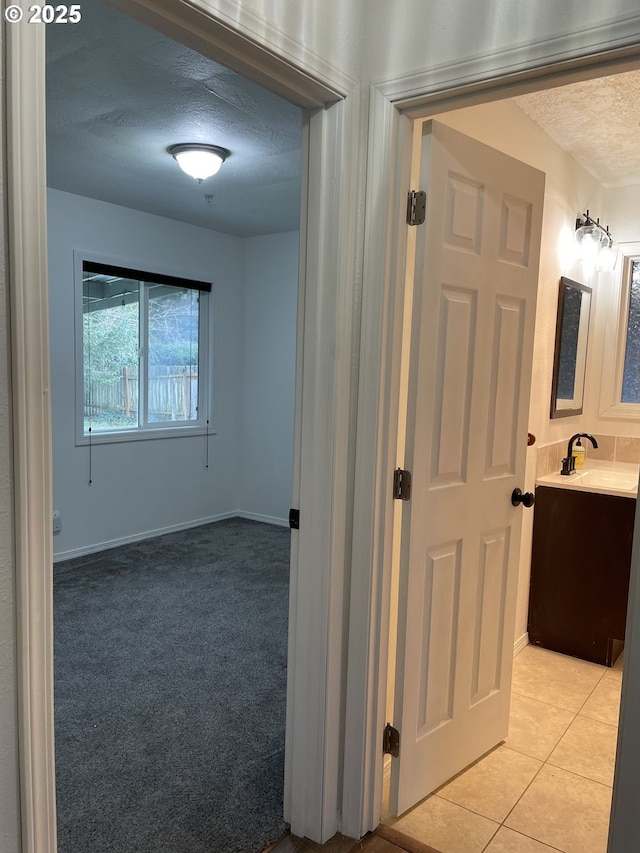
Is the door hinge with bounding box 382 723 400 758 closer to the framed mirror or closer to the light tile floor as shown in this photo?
the light tile floor

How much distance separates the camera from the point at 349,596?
72.1 inches

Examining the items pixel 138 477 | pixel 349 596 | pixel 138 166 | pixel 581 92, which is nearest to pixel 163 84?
pixel 138 166

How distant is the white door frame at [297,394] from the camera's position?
996 mm

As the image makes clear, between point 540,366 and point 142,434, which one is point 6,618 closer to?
point 540,366

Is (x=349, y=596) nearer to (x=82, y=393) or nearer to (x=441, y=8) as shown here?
(x=441, y=8)

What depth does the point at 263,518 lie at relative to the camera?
5.58m

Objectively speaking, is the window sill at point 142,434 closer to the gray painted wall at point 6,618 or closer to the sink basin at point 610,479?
the sink basin at point 610,479

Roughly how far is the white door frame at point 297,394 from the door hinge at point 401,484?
0.15 m

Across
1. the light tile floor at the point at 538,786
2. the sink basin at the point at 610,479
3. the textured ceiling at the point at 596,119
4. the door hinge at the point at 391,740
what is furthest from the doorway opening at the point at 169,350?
the sink basin at the point at 610,479

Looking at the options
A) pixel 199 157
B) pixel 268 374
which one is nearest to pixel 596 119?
pixel 199 157

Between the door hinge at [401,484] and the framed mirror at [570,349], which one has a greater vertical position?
the framed mirror at [570,349]

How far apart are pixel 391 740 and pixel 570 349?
7.43ft

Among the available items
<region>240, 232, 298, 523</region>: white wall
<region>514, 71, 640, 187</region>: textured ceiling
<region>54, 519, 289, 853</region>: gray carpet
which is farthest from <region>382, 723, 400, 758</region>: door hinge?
<region>240, 232, 298, 523</region>: white wall

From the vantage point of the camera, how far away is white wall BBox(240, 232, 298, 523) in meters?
5.33
